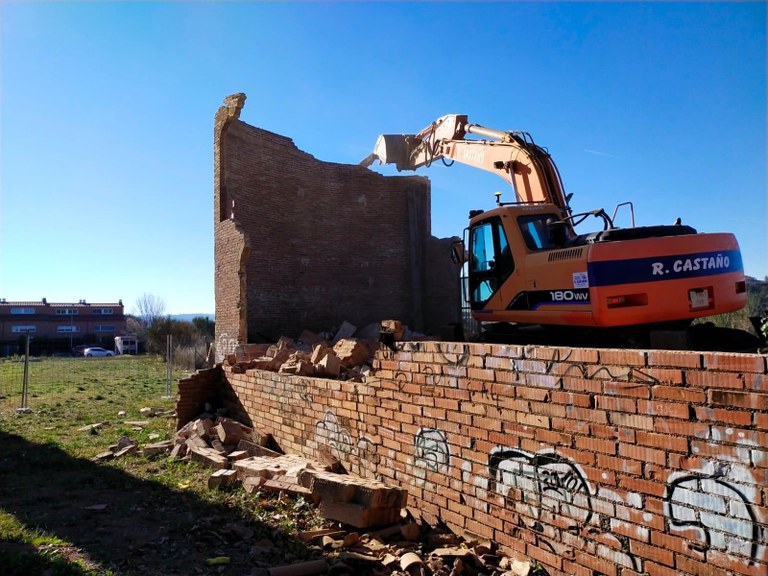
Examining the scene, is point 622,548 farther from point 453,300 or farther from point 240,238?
point 453,300

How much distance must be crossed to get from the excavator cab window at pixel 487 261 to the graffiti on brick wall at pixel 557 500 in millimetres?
3023

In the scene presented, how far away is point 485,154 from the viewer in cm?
951

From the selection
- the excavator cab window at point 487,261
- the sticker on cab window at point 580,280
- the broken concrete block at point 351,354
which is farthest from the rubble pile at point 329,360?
the sticker on cab window at point 580,280

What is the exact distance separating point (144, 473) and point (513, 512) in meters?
4.96

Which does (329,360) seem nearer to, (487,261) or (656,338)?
(487,261)

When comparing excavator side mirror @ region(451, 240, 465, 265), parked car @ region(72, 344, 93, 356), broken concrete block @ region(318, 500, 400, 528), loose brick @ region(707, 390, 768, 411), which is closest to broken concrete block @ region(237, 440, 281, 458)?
broken concrete block @ region(318, 500, 400, 528)

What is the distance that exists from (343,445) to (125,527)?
2195 mm

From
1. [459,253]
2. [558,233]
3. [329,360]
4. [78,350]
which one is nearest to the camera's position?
[558,233]

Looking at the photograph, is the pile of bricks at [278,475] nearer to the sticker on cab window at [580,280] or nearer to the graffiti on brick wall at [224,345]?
the sticker on cab window at [580,280]

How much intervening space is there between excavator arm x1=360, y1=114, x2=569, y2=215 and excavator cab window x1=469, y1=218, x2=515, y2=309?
56.0 inches

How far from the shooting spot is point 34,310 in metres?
55.9

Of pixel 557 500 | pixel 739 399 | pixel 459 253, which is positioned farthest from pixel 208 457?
pixel 739 399

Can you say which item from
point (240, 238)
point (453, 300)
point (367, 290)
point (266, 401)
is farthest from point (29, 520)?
point (453, 300)

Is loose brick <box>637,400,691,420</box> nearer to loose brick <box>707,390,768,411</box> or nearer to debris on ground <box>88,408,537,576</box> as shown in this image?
loose brick <box>707,390,768,411</box>
